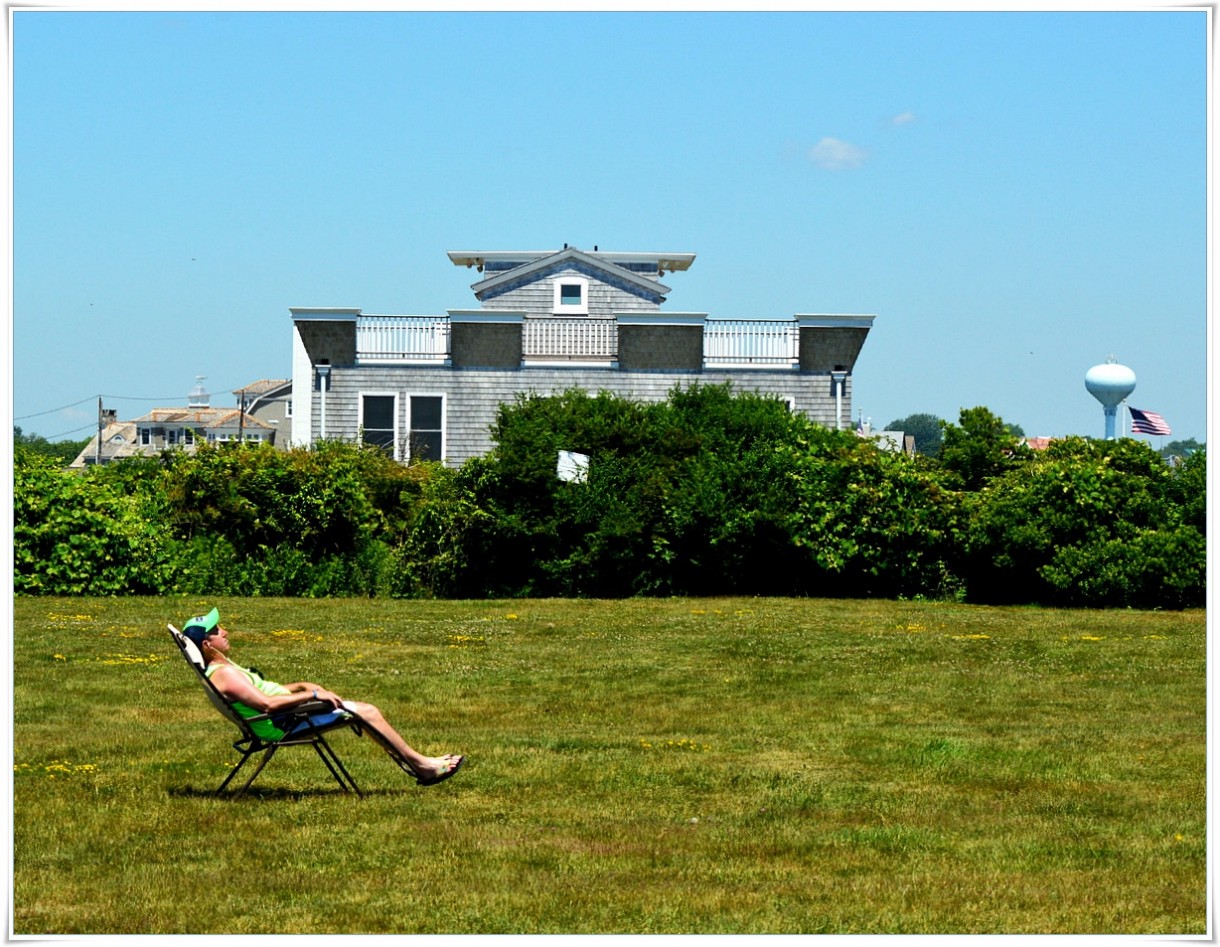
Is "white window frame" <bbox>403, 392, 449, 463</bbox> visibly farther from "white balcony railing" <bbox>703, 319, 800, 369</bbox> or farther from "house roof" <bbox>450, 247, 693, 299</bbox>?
"house roof" <bbox>450, 247, 693, 299</bbox>

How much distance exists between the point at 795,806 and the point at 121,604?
15.2 m

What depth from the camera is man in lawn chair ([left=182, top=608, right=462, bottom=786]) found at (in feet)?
30.7

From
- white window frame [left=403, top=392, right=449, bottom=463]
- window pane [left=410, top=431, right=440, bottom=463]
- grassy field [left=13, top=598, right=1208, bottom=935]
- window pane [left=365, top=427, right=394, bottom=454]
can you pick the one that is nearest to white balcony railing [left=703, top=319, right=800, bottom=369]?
white window frame [left=403, top=392, right=449, bottom=463]

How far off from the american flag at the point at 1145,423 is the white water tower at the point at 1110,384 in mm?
21675

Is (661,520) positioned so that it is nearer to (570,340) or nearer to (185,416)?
(570,340)

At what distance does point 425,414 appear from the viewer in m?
38.3

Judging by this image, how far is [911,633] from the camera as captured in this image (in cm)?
1983

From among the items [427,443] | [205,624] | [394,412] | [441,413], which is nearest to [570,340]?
[441,413]

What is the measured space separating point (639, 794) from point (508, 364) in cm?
2919

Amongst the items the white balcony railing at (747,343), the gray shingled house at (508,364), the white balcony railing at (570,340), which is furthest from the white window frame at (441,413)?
the white balcony railing at (747,343)

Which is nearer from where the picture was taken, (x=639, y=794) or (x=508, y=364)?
(x=639, y=794)

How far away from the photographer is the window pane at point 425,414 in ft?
126

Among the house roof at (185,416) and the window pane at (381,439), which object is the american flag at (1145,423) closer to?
the window pane at (381,439)

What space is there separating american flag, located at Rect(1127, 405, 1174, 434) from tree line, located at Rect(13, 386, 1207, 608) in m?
14.8
